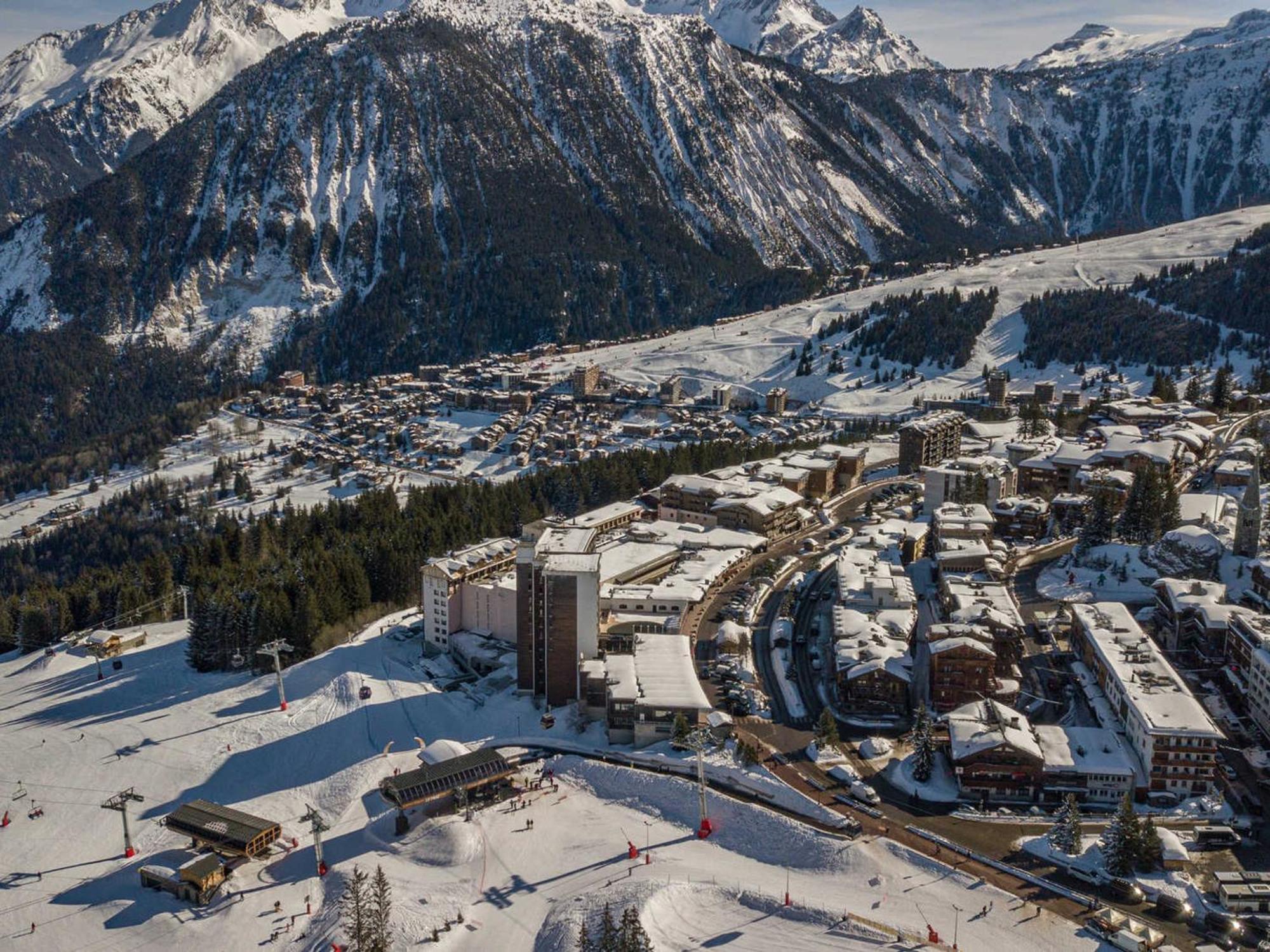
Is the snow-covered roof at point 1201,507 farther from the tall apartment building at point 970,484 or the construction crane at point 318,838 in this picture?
the construction crane at point 318,838

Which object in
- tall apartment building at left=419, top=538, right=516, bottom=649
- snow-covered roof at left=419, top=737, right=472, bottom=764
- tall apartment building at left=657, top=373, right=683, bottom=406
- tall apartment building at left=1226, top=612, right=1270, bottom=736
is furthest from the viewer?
tall apartment building at left=657, top=373, right=683, bottom=406

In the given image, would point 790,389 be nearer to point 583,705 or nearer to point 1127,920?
point 583,705

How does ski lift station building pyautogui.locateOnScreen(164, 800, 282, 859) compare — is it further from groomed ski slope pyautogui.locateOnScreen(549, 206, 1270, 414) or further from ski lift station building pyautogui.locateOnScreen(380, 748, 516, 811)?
groomed ski slope pyautogui.locateOnScreen(549, 206, 1270, 414)

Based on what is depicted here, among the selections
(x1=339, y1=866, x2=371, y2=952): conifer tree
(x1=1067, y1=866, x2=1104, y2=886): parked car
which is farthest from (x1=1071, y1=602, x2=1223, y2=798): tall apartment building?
(x1=339, y1=866, x2=371, y2=952): conifer tree

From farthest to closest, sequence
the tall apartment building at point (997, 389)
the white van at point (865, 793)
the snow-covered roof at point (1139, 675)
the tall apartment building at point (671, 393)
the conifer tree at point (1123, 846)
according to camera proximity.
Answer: the tall apartment building at point (671, 393), the tall apartment building at point (997, 389), the snow-covered roof at point (1139, 675), the white van at point (865, 793), the conifer tree at point (1123, 846)

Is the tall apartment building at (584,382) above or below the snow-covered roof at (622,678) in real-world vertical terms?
above

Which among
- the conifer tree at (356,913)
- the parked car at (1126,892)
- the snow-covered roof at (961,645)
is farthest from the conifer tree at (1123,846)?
the conifer tree at (356,913)
